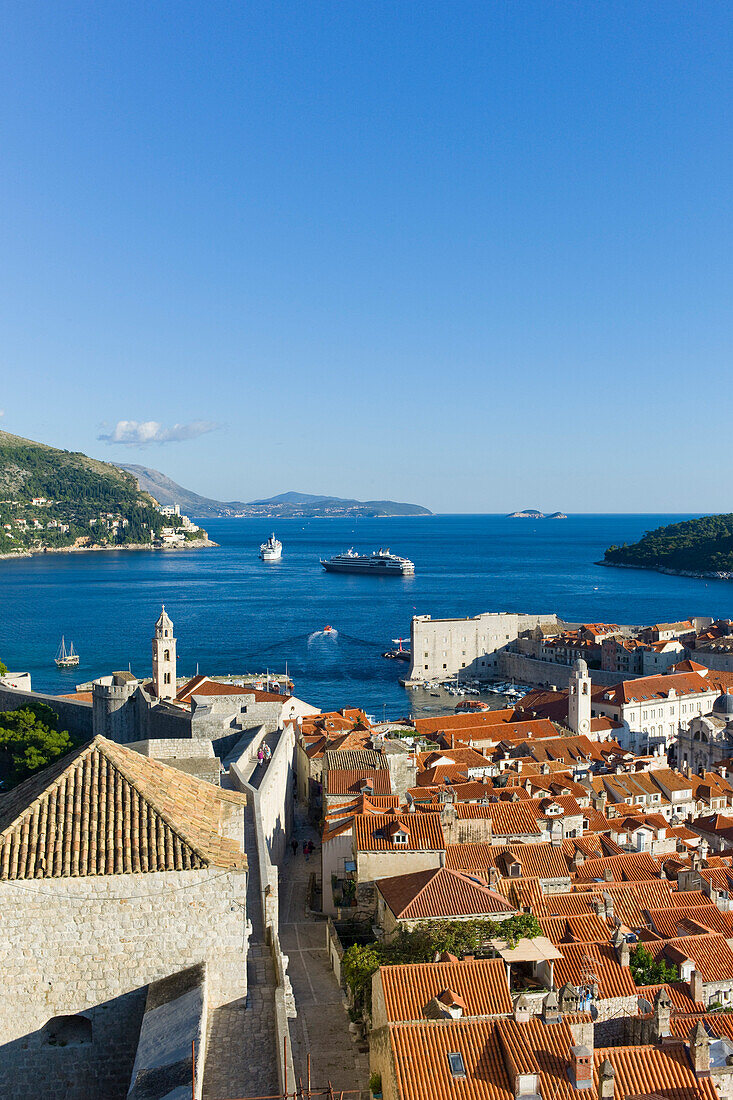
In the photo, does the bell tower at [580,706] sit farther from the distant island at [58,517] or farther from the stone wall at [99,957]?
the distant island at [58,517]

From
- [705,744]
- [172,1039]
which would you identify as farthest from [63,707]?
[705,744]

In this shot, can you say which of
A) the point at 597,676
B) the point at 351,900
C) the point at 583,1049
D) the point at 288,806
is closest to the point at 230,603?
the point at 597,676

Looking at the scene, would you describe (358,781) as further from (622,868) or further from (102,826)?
(102,826)

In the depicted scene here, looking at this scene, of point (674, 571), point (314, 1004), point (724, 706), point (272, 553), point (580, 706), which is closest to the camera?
point (314, 1004)

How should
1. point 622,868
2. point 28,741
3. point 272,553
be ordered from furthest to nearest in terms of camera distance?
point 272,553 < point 28,741 < point 622,868

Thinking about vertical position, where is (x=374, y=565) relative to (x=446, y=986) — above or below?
above

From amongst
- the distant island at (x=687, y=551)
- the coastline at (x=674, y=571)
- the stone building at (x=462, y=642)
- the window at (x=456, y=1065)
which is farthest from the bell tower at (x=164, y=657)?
the distant island at (x=687, y=551)
